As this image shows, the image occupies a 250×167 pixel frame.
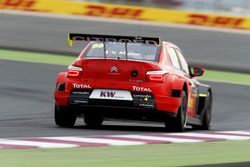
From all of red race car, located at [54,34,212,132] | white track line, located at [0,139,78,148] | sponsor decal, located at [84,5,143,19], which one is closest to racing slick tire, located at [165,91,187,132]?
red race car, located at [54,34,212,132]

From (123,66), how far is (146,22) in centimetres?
1870

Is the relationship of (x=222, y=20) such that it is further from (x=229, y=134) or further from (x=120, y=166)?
(x=120, y=166)

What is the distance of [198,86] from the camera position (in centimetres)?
1435

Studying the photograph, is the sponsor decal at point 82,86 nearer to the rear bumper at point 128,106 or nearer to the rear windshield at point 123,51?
the rear bumper at point 128,106

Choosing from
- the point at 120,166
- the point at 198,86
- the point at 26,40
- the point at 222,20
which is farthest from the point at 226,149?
the point at 222,20

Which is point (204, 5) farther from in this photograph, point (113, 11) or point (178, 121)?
point (178, 121)

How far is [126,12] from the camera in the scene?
32.7 metres

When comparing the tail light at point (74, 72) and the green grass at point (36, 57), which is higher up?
the tail light at point (74, 72)

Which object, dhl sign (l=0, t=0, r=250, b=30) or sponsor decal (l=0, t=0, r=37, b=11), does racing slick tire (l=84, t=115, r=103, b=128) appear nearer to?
dhl sign (l=0, t=0, r=250, b=30)

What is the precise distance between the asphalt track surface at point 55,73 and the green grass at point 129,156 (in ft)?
7.47

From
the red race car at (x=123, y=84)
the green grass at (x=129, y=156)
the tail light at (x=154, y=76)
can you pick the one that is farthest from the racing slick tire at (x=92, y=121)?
the green grass at (x=129, y=156)

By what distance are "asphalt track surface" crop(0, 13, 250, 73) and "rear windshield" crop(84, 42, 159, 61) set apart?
13.3m

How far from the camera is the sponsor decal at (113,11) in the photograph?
107ft

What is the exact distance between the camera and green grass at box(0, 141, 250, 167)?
7789 mm
